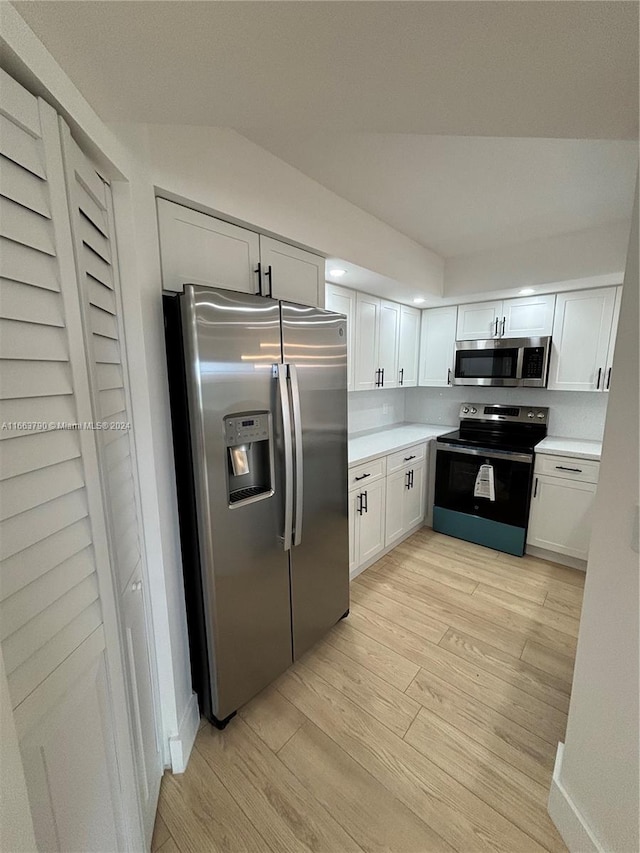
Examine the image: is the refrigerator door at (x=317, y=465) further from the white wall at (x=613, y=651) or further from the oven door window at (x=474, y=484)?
the oven door window at (x=474, y=484)

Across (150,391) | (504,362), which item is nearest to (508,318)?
(504,362)

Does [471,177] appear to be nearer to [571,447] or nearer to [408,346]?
[408,346]

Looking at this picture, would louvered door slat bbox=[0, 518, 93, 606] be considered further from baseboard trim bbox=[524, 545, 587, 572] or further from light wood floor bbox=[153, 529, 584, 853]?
baseboard trim bbox=[524, 545, 587, 572]

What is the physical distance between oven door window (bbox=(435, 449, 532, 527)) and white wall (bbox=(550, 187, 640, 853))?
6.16 feet

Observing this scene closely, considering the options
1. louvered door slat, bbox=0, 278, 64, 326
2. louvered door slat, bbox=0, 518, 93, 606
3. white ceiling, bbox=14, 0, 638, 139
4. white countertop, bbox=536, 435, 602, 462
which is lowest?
white countertop, bbox=536, 435, 602, 462

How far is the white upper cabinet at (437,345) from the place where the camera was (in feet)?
11.3

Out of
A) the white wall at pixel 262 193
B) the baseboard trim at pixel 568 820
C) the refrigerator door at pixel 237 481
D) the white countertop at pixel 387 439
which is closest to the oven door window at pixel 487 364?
the white countertop at pixel 387 439

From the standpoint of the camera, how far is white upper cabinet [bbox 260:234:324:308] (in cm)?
171

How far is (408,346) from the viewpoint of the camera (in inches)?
137

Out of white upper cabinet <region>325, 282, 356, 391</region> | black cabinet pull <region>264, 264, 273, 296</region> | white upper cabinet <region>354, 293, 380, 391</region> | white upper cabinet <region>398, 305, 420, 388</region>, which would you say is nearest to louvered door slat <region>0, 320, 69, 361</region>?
black cabinet pull <region>264, 264, 273, 296</region>

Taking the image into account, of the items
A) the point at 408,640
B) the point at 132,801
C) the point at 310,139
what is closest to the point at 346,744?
the point at 408,640

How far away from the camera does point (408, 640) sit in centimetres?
206

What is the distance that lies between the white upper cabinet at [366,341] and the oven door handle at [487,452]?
0.92 m

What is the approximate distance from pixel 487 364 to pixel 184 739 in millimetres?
3333
